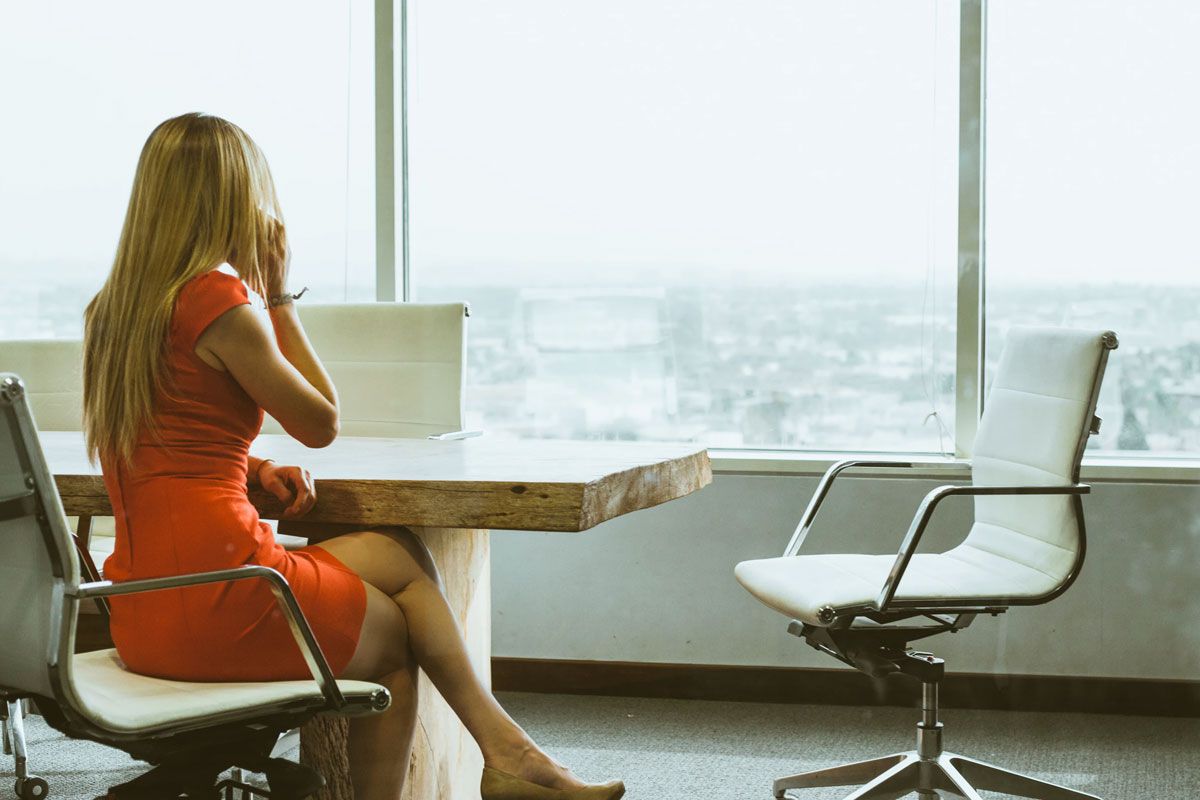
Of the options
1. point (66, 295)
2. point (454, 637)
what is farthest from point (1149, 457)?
point (66, 295)

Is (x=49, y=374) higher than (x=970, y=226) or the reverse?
the reverse

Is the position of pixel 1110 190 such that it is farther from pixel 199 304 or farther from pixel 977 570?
pixel 199 304

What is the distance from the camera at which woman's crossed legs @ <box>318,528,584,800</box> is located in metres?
1.83

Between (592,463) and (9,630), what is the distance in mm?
903

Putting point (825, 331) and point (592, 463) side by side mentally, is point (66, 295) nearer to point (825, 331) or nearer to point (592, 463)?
point (825, 331)

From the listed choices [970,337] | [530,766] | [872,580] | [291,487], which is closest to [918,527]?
[872,580]

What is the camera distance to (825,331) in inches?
142

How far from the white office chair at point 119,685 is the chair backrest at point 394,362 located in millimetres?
1355

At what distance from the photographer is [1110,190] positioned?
3398 mm

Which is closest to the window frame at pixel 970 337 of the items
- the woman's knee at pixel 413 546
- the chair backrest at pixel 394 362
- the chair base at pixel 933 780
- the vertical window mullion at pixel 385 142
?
the chair backrest at pixel 394 362

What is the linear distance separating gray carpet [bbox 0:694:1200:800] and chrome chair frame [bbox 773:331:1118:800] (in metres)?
0.25

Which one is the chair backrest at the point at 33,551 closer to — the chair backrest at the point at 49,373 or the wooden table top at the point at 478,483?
the wooden table top at the point at 478,483

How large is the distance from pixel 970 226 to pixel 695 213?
2.58ft

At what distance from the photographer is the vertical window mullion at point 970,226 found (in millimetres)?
3428
